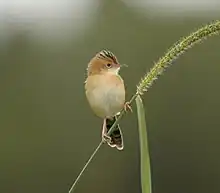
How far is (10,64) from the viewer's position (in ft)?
6.37

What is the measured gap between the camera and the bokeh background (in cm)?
189

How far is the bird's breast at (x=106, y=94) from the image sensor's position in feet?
2.05

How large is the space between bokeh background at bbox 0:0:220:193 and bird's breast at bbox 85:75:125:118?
1.21 m

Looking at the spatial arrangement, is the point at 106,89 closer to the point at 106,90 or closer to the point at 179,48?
the point at 106,90

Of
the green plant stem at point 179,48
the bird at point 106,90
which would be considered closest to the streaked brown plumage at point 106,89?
the bird at point 106,90

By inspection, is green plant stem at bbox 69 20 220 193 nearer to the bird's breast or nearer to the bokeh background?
the bird's breast

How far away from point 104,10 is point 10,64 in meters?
0.38

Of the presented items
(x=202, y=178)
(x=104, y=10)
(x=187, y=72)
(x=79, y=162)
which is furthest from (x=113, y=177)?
(x=104, y=10)

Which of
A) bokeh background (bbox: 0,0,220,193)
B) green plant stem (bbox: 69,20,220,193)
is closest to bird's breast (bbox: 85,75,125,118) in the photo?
green plant stem (bbox: 69,20,220,193)

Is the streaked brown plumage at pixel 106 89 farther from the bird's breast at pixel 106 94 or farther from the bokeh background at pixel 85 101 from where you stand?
the bokeh background at pixel 85 101

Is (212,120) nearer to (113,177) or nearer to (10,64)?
(113,177)

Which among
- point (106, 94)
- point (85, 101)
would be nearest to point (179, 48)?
point (106, 94)

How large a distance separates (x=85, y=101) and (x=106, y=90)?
4.35 ft

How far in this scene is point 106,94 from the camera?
639mm
